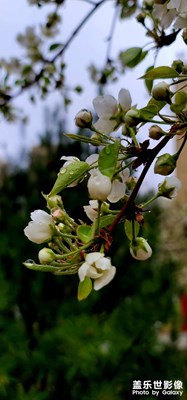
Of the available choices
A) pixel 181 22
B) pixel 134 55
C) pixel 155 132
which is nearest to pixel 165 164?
pixel 155 132

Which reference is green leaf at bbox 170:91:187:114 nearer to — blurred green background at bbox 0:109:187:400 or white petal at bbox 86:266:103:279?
white petal at bbox 86:266:103:279

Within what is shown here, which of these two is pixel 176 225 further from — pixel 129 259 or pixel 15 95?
pixel 15 95

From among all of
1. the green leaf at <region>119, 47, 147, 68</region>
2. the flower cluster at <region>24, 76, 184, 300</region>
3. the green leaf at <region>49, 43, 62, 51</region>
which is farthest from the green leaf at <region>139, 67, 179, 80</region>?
the green leaf at <region>49, 43, 62, 51</region>

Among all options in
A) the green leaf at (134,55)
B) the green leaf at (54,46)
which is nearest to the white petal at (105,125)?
the green leaf at (134,55)

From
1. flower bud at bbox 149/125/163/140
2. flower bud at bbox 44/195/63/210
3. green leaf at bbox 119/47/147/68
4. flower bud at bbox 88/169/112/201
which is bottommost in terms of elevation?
flower bud at bbox 88/169/112/201

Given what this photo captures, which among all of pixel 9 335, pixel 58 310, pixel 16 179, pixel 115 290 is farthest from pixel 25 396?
pixel 16 179

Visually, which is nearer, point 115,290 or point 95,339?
point 95,339
